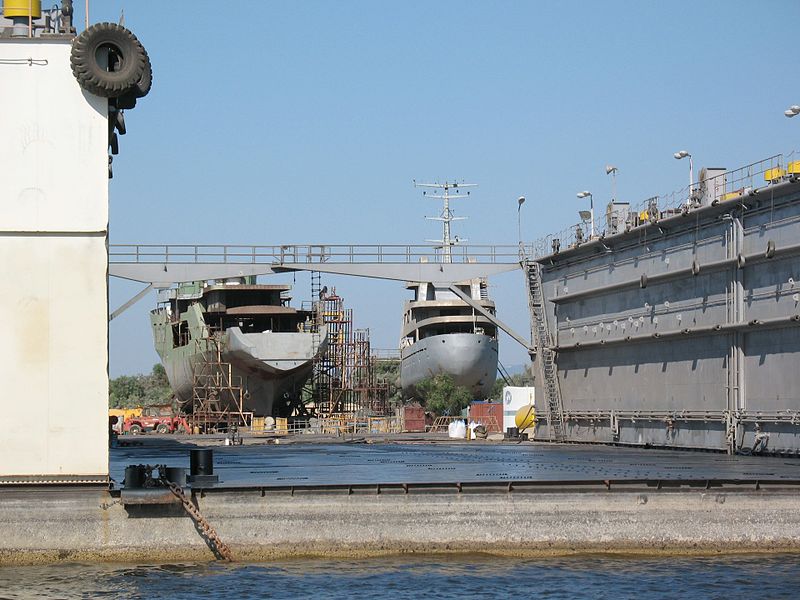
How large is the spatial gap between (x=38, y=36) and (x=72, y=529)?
25.7 ft

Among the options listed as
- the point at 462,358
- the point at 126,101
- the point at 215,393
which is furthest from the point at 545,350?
the point at 462,358

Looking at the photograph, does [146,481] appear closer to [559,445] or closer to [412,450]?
[412,450]

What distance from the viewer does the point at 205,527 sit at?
18.2 m

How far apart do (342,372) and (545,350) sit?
33237 mm

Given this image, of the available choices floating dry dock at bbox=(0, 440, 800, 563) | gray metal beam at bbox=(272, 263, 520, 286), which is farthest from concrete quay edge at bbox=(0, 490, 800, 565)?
gray metal beam at bbox=(272, 263, 520, 286)

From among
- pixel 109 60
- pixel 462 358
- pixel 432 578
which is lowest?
pixel 432 578

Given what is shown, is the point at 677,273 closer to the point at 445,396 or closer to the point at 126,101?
the point at 126,101

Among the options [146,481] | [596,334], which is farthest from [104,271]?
[596,334]

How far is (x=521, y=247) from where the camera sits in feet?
166

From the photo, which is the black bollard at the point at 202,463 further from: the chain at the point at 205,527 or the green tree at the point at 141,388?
the green tree at the point at 141,388

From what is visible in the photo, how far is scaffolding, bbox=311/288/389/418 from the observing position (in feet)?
265

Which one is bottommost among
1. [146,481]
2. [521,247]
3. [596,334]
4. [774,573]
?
[774,573]

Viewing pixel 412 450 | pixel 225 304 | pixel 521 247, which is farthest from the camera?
pixel 225 304

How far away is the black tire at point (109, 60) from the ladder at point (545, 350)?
3148cm
